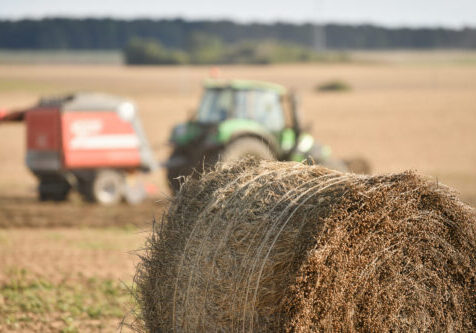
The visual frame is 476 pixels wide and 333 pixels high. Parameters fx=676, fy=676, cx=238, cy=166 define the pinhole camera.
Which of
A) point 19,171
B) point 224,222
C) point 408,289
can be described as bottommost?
point 19,171

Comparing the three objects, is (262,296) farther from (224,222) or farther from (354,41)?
(354,41)

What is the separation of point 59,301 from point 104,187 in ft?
22.5

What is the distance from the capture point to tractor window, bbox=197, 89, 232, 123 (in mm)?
12109

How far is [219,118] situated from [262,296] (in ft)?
28.4

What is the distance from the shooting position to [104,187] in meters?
12.8

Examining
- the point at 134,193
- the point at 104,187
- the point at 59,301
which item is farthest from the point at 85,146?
the point at 59,301

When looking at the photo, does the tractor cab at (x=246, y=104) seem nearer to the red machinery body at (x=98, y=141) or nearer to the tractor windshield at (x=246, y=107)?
the tractor windshield at (x=246, y=107)

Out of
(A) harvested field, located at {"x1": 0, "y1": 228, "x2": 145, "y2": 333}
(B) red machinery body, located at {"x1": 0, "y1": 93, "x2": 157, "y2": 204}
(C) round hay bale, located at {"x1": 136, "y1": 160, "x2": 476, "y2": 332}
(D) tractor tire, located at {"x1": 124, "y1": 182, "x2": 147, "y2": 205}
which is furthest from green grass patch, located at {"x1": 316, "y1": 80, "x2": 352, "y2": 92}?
(C) round hay bale, located at {"x1": 136, "y1": 160, "x2": 476, "y2": 332}

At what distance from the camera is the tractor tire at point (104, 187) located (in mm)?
12664

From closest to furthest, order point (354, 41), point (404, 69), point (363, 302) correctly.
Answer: point (363, 302)
point (404, 69)
point (354, 41)

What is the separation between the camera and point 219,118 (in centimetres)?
1216

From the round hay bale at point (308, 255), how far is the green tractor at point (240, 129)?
696cm

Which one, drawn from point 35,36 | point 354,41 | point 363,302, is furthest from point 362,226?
point 354,41

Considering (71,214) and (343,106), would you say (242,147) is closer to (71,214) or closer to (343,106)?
(71,214)
